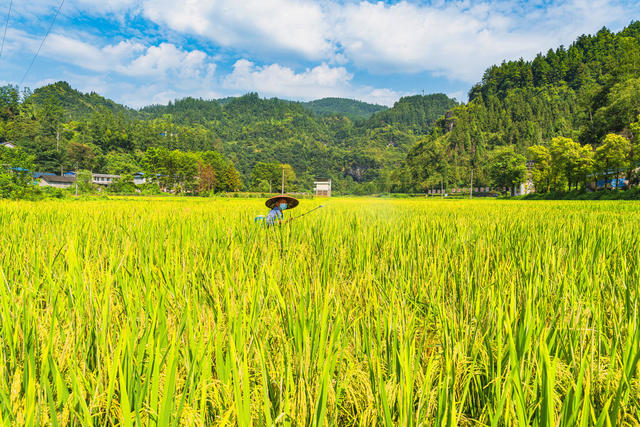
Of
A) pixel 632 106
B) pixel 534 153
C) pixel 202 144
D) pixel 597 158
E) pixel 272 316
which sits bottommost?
pixel 272 316

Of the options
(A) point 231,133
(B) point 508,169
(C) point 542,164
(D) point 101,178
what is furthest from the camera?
(A) point 231,133

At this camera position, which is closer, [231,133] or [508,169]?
[508,169]

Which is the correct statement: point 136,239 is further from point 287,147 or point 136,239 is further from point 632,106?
point 287,147

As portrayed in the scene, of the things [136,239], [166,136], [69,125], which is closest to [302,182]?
[166,136]

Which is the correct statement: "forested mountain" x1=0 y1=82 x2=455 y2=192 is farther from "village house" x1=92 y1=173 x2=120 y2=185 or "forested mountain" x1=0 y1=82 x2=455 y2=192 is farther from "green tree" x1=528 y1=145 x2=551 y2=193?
"green tree" x1=528 y1=145 x2=551 y2=193

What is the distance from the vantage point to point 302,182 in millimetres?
101688

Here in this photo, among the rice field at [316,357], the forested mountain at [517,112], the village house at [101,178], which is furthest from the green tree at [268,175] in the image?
the rice field at [316,357]

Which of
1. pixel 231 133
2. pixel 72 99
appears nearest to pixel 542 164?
pixel 231 133

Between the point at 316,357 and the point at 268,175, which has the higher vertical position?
the point at 268,175

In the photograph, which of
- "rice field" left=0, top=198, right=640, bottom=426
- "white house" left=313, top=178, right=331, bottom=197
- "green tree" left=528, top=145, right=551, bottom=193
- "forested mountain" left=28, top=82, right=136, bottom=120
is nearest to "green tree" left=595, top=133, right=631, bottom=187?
"green tree" left=528, top=145, right=551, bottom=193

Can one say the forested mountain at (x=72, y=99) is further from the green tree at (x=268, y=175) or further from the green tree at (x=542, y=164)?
the green tree at (x=542, y=164)

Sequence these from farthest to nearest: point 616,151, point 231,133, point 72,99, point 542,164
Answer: point 231,133, point 72,99, point 542,164, point 616,151

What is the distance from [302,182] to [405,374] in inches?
4013

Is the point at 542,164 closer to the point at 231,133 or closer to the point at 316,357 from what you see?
the point at 316,357
